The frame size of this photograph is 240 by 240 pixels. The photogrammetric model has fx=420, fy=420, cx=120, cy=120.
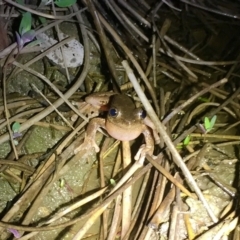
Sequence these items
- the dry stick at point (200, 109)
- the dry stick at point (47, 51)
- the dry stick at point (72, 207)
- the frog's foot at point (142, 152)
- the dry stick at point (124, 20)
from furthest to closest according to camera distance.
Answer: the dry stick at point (124, 20)
the dry stick at point (47, 51)
the dry stick at point (200, 109)
the frog's foot at point (142, 152)
the dry stick at point (72, 207)

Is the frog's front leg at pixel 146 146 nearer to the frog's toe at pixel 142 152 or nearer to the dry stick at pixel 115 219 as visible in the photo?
the frog's toe at pixel 142 152

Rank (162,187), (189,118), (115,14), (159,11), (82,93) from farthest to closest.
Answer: (159,11), (115,14), (82,93), (189,118), (162,187)

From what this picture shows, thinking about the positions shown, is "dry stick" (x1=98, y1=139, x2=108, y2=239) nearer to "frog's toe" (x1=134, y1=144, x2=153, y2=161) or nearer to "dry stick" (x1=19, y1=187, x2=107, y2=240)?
"dry stick" (x1=19, y1=187, x2=107, y2=240)

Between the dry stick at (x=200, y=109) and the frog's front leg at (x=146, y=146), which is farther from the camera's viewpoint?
the dry stick at (x=200, y=109)

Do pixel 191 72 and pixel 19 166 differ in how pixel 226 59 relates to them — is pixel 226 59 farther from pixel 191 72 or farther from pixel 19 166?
pixel 19 166

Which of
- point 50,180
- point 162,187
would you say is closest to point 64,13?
point 50,180

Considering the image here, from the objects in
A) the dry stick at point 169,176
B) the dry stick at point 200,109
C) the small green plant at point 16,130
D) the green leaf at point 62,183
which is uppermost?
the dry stick at point 200,109

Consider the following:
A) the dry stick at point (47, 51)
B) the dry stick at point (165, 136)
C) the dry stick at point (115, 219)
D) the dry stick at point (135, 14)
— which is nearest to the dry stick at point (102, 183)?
the dry stick at point (115, 219)

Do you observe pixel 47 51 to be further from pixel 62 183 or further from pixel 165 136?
pixel 165 136
